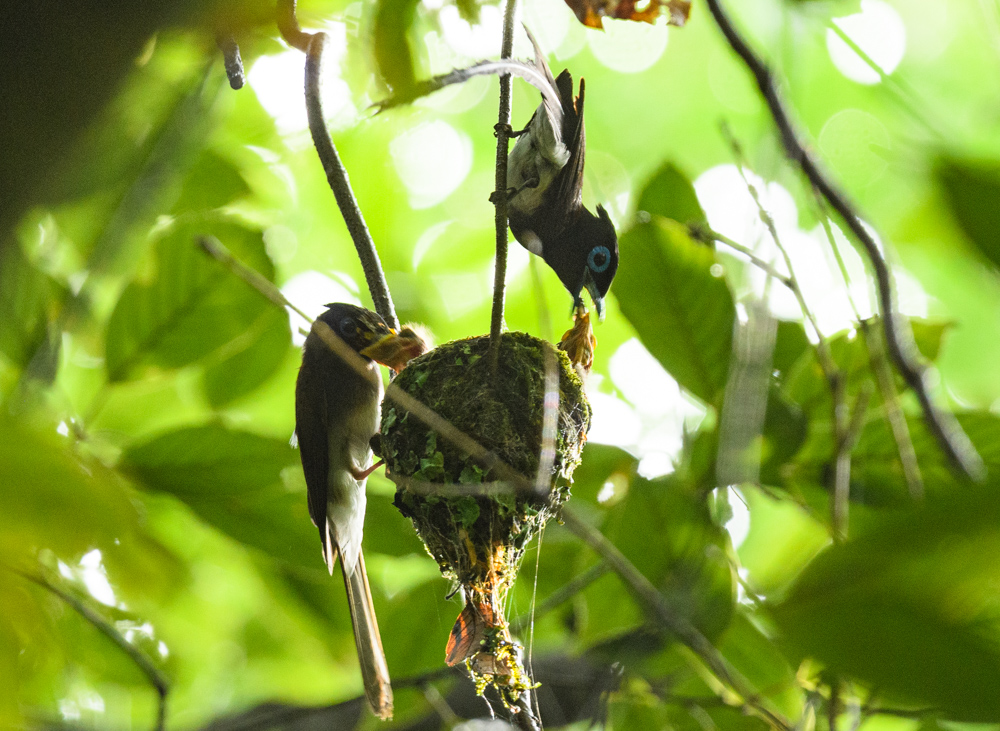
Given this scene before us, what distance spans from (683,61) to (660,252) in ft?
14.9

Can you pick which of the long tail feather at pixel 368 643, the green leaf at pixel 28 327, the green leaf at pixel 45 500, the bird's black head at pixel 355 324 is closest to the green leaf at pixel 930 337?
the bird's black head at pixel 355 324

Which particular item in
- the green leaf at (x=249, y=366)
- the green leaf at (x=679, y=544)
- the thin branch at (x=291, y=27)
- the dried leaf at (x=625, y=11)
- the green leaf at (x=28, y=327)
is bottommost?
the green leaf at (x=679, y=544)

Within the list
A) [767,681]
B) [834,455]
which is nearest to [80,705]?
[767,681]

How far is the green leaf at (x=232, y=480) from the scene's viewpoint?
232 centimetres

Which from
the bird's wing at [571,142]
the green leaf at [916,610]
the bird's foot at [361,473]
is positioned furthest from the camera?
the bird's wing at [571,142]

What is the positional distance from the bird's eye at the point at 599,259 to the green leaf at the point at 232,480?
2.22 m

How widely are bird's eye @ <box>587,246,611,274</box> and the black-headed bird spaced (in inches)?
54.5

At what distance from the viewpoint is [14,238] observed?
0.83m

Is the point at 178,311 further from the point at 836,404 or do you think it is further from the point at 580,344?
the point at 836,404

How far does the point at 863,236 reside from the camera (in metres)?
2.24

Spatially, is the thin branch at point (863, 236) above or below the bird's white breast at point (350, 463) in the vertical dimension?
above

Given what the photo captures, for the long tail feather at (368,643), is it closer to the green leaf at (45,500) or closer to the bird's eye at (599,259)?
the bird's eye at (599,259)

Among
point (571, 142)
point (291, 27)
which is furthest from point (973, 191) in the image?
point (571, 142)

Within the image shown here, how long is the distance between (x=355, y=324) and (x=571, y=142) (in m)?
1.45
